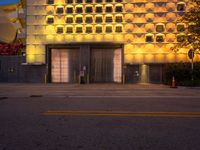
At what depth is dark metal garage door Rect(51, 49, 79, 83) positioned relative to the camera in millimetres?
34656

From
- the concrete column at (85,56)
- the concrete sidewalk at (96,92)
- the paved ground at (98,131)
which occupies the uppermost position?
the concrete column at (85,56)

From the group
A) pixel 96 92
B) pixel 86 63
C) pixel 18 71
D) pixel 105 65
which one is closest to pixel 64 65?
pixel 86 63

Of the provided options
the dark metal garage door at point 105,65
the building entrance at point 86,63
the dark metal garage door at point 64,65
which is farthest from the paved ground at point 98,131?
the dark metal garage door at point 64,65

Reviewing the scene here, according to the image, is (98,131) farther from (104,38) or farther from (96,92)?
(104,38)

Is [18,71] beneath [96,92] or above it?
above

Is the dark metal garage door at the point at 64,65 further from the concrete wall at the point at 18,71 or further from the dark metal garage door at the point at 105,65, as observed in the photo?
the dark metal garage door at the point at 105,65

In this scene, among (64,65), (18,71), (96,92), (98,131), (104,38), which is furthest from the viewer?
(64,65)

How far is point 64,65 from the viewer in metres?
35.0

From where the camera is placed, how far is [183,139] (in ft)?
15.6

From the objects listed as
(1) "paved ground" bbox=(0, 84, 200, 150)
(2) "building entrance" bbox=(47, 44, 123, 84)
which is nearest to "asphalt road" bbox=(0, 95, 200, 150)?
(1) "paved ground" bbox=(0, 84, 200, 150)

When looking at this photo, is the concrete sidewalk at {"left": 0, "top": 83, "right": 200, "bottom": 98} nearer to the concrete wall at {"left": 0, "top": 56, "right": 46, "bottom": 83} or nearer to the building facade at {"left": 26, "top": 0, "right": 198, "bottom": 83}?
the building facade at {"left": 26, "top": 0, "right": 198, "bottom": 83}

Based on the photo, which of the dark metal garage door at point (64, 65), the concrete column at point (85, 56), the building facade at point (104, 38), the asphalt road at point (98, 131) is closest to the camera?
the asphalt road at point (98, 131)

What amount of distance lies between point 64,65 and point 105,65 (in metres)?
5.32

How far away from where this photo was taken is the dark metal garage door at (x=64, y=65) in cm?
3466
